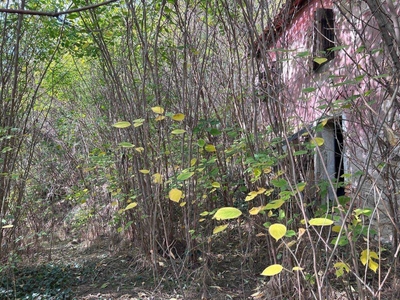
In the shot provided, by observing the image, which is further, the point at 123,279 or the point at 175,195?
the point at 123,279

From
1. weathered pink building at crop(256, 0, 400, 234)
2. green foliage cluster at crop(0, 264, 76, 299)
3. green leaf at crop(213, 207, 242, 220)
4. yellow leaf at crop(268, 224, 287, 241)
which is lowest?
green foliage cluster at crop(0, 264, 76, 299)

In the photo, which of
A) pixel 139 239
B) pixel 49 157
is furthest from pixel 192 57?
pixel 49 157

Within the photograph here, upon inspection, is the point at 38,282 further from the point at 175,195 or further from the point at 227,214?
the point at 227,214

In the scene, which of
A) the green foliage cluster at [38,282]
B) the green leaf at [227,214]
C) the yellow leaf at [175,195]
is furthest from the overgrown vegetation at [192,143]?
the green leaf at [227,214]

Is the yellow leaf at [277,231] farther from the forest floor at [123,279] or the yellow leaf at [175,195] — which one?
the forest floor at [123,279]

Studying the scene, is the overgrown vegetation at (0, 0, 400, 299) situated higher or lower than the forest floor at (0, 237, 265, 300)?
higher

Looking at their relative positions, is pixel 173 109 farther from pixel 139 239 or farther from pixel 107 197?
pixel 107 197

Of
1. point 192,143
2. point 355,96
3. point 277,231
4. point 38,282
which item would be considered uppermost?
point 355,96

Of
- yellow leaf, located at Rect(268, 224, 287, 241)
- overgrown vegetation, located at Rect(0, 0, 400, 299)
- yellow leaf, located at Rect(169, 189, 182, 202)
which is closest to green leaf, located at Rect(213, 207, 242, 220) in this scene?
yellow leaf, located at Rect(268, 224, 287, 241)

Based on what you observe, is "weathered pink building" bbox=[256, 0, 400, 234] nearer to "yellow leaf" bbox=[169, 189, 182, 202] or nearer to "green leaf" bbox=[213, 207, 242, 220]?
"green leaf" bbox=[213, 207, 242, 220]

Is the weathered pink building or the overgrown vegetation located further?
the overgrown vegetation

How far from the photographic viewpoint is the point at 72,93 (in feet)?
25.0

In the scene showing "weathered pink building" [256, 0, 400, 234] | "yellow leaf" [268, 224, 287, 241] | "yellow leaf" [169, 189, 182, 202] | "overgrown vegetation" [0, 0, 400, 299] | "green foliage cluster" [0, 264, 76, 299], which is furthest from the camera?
"green foliage cluster" [0, 264, 76, 299]

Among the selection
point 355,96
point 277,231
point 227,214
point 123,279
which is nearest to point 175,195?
point 227,214
